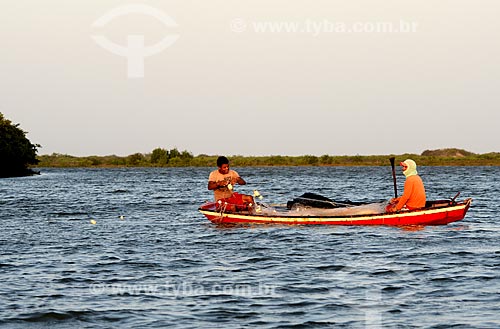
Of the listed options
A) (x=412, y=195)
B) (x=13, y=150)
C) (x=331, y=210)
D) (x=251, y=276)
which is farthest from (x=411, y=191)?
(x=13, y=150)

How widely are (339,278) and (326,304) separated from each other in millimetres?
2286

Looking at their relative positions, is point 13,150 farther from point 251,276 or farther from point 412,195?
point 251,276

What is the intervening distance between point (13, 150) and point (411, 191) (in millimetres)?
68805

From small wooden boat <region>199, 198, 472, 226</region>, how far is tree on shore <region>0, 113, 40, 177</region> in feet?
205

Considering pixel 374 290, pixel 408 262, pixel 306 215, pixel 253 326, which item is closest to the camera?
pixel 253 326

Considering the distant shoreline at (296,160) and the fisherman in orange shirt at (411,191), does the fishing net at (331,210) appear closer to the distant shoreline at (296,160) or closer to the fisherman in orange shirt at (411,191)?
the fisherman in orange shirt at (411,191)

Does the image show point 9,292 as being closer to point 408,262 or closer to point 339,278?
point 339,278

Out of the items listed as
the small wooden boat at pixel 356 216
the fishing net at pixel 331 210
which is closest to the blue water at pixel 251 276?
the small wooden boat at pixel 356 216

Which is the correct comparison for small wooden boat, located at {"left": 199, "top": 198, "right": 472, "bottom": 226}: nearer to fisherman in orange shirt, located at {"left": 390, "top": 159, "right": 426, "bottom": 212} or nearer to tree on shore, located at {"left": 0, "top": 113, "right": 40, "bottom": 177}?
fisherman in orange shirt, located at {"left": 390, "top": 159, "right": 426, "bottom": 212}

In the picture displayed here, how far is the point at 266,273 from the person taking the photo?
15.5m

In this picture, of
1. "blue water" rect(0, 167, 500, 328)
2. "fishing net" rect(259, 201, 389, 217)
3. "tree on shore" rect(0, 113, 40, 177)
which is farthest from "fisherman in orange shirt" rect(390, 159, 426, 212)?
"tree on shore" rect(0, 113, 40, 177)

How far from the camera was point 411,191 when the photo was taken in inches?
882

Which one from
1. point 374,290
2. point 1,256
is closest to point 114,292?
point 374,290

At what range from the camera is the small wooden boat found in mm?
22531
